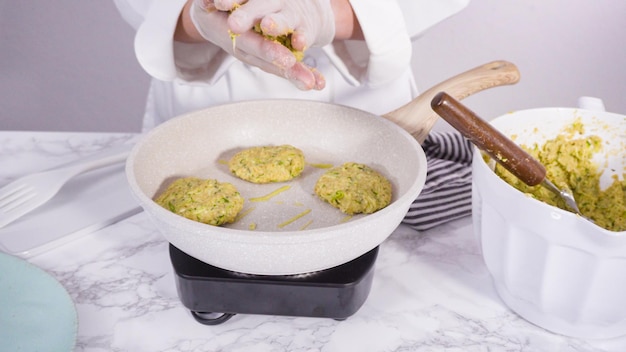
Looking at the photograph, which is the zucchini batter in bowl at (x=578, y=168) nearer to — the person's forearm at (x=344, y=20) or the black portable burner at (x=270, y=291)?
the black portable burner at (x=270, y=291)

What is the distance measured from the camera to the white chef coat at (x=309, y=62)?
1.02 meters

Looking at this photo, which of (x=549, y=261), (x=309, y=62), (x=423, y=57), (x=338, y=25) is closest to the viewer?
(x=549, y=261)

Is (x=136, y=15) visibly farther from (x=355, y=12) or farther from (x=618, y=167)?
(x=618, y=167)

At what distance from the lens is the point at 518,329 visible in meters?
0.73

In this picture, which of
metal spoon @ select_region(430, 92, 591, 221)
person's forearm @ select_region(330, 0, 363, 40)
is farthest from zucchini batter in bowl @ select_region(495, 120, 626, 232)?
person's forearm @ select_region(330, 0, 363, 40)

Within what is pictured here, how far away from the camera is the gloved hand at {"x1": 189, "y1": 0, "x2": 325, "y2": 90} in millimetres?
785

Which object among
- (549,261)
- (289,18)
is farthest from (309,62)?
(549,261)

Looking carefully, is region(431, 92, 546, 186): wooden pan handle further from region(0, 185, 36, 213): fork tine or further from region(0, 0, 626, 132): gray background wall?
region(0, 0, 626, 132): gray background wall

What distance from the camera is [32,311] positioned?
683 mm

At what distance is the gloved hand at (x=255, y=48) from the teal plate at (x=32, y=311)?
0.37 meters

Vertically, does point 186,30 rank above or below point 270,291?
above

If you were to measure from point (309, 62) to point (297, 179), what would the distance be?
0.37 metres

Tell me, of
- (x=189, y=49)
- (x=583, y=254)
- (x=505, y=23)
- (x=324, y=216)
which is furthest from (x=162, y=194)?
(x=505, y=23)

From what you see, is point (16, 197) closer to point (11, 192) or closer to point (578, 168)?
point (11, 192)
